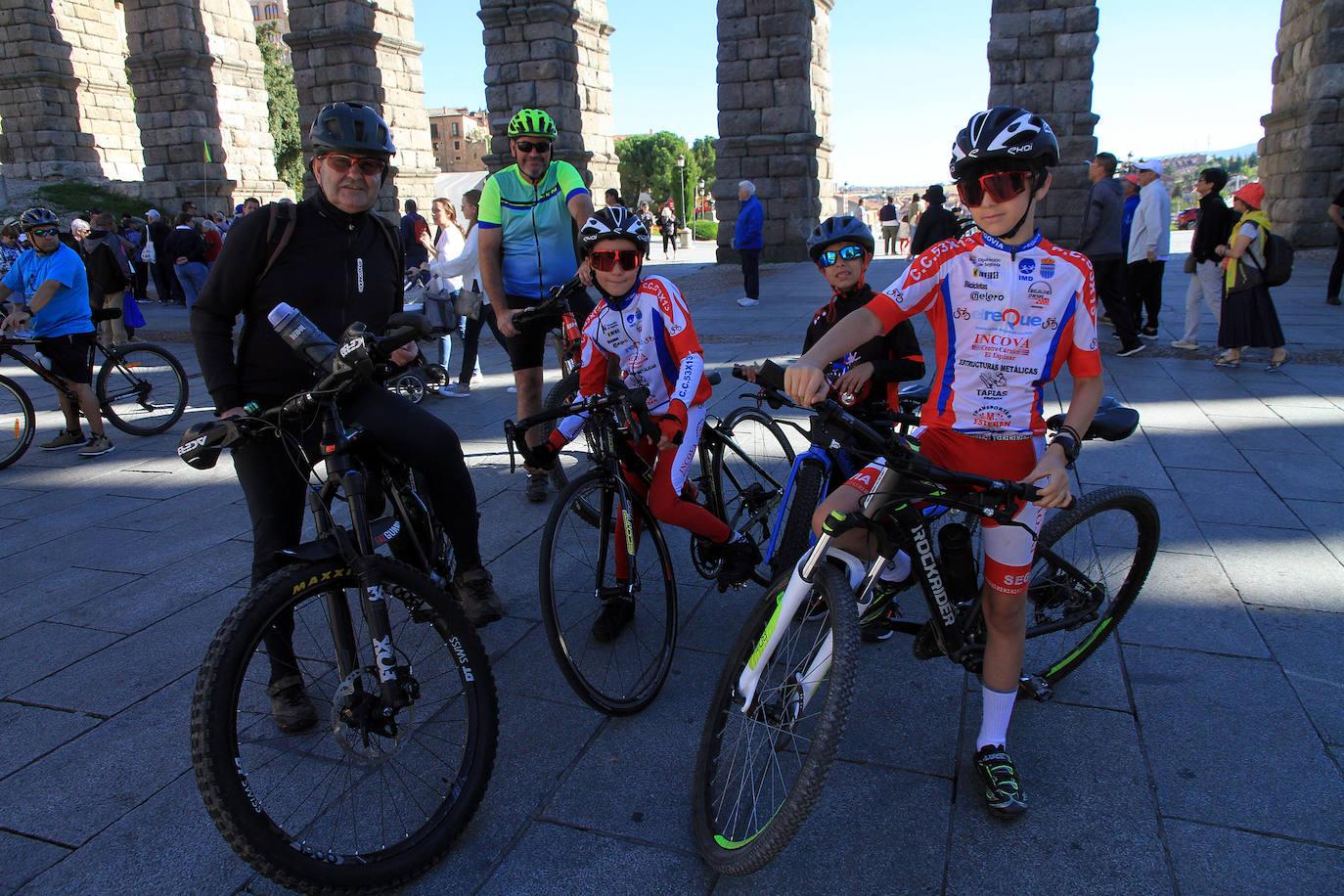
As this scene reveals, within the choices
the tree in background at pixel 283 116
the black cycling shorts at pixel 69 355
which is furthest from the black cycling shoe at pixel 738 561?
the tree in background at pixel 283 116

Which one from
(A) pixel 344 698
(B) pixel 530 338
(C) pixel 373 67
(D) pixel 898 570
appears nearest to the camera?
(A) pixel 344 698

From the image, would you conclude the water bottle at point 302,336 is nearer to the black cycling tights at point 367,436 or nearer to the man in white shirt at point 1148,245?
the black cycling tights at point 367,436

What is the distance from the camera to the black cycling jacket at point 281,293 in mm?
2812

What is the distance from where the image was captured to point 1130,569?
3.12m

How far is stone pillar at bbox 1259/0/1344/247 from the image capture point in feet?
46.7

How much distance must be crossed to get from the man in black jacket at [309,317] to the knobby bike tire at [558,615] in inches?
17.9

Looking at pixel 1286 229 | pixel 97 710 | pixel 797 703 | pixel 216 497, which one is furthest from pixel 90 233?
pixel 1286 229

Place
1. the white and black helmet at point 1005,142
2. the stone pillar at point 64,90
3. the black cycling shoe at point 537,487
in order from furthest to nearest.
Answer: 1. the stone pillar at point 64,90
2. the black cycling shoe at point 537,487
3. the white and black helmet at point 1005,142

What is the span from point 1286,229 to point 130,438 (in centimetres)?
1826

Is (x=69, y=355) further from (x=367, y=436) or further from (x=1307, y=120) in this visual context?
(x=1307, y=120)

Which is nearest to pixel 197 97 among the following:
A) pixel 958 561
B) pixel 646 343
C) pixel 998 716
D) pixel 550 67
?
pixel 550 67

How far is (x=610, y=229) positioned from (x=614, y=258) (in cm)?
12

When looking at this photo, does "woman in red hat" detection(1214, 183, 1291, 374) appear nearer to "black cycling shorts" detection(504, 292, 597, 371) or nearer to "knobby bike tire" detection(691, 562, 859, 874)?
"black cycling shorts" detection(504, 292, 597, 371)

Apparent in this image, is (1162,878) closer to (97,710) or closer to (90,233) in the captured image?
(97,710)
